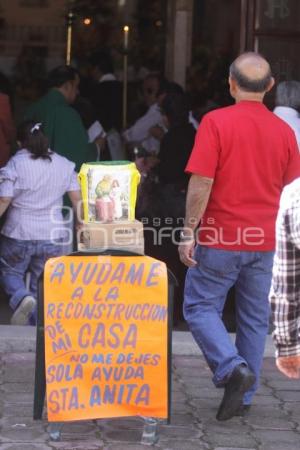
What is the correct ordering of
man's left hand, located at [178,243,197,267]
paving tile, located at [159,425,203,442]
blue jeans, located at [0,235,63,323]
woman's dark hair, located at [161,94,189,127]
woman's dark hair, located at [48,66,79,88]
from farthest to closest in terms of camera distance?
woman's dark hair, located at [48,66,79,88]
woman's dark hair, located at [161,94,189,127]
blue jeans, located at [0,235,63,323]
man's left hand, located at [178,243,197,267]
paving tile, located at [159,425,203,442]

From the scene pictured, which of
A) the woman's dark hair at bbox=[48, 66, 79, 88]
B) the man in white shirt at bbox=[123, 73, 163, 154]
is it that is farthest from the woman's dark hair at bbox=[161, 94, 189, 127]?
the man in white shirt at bbox=[123, 73, 163, 154]

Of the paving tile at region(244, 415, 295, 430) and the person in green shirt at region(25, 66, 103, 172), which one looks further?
the person in green shirt at region(25, 66, 103, 172)

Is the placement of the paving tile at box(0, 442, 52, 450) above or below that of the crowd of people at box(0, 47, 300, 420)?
below

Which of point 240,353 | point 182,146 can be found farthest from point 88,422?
point 182,146

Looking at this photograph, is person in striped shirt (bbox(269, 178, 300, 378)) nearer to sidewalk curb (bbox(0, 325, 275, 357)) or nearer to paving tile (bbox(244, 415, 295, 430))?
paving tile (bbox(244, 415, 295, 430))

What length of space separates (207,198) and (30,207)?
7.74 ft

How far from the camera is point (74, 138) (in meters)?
8.73

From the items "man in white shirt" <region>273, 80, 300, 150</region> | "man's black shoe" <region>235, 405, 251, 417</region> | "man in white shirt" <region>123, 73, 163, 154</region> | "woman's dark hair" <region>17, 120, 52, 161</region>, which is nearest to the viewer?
"man's black shoe" <region>235, 405, 251, 417</region>

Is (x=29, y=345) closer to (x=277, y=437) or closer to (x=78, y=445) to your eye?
(x=78, y=445)

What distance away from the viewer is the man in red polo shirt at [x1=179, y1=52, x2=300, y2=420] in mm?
5773

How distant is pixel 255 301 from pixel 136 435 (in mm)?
931

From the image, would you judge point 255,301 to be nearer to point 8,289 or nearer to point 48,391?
point 48,391

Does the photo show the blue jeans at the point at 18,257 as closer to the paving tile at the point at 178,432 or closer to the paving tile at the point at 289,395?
the paving tile at the point at 289,395
